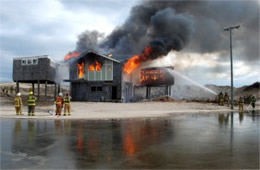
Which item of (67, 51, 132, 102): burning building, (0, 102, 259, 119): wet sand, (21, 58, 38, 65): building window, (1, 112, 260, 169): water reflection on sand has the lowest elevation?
(1, 112, 260, 169): water reflection on sand

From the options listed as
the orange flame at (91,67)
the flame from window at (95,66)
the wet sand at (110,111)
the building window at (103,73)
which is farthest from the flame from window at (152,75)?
the wet sand at (110,111)

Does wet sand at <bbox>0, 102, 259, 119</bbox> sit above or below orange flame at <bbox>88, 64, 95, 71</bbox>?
below

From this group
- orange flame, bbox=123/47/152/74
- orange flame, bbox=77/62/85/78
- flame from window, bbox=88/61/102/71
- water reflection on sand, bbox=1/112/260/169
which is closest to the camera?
water reflection on sand, bbox=1/112/260/169

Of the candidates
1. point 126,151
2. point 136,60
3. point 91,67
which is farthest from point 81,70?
point 126,151

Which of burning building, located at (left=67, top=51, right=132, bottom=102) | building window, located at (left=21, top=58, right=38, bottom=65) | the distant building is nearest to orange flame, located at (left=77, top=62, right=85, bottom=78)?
burning building, located at (left=67, top=51, right=132, bottom=102)

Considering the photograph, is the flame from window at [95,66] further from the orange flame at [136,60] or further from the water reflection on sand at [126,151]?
the water reflection on sand at [126,151]

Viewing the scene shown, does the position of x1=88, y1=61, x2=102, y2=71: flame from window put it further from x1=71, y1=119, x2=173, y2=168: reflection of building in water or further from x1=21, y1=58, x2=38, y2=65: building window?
x1=71, y1=119, x2=173, y2=168: reflection of building in water

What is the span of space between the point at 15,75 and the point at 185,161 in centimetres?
3395

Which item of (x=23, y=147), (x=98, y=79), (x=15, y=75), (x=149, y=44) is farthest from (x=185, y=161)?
(x=149, y=44)

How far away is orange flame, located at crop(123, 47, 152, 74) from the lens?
40481 mm

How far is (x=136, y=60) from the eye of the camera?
4116cm

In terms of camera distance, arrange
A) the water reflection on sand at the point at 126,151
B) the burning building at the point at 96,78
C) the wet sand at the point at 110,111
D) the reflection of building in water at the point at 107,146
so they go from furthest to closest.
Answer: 1. the burning building at the point at 96,78
2. the wet sand at the point at 110,111
3. the reflection of building in water at the point at 107,146
4. the water reflection on sand at the point at 126,151

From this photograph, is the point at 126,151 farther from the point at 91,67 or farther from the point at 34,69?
the point at 91,67

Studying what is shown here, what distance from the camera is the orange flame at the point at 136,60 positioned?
40.5m
